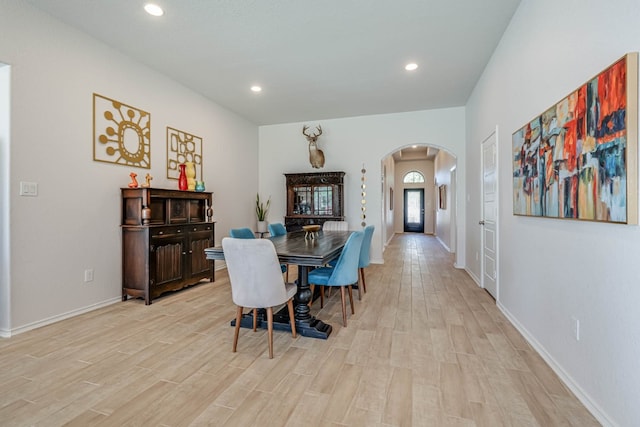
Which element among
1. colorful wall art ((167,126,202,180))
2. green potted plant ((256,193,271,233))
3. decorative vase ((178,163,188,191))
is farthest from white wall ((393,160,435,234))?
decorative vase ((178,163,188,191))

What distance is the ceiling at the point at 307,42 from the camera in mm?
2752

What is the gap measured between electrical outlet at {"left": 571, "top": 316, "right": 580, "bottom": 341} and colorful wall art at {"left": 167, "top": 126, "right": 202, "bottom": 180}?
14.8 ft

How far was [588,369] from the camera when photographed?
168cm

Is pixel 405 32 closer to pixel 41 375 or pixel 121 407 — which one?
pixel 121 407

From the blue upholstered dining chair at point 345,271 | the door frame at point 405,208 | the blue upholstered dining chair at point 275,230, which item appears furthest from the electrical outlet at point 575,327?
the door frame at point 405,208

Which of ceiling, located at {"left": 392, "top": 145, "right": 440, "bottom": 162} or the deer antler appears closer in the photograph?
the deer antler

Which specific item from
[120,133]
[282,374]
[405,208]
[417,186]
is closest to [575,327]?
[282,374]

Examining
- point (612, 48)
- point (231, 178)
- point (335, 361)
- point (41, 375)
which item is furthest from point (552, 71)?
point (231, 178)

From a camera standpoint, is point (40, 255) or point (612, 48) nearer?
point (612, 48)

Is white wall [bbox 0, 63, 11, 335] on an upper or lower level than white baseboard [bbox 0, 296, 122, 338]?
upper

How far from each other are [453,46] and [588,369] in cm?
324

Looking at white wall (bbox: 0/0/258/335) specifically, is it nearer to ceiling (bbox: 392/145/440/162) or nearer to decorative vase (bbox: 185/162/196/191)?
decorative vase (bbox: 185/162/196/191)

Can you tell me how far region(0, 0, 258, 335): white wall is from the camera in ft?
8.69

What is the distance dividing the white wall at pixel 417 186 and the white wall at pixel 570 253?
9.28 metres
